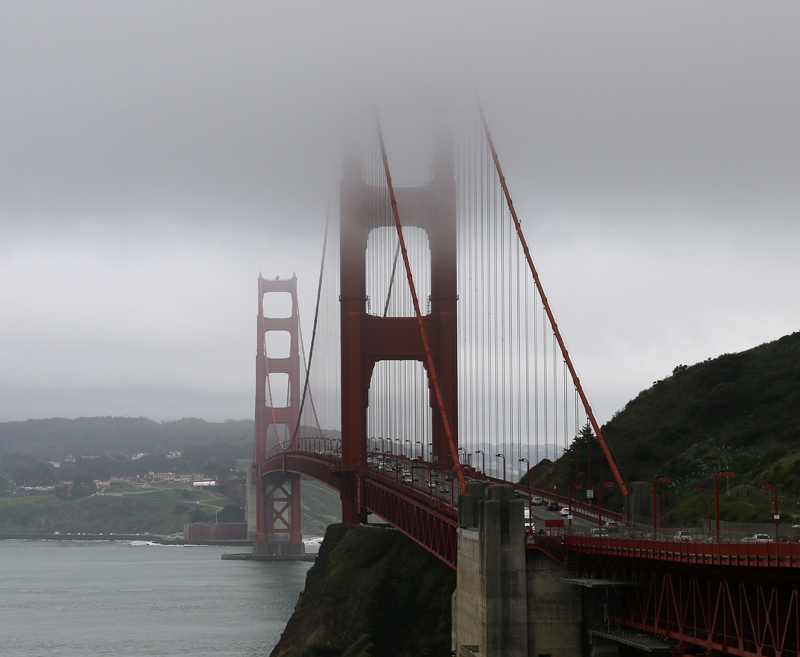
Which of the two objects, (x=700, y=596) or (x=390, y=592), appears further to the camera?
(x=390, y=592)

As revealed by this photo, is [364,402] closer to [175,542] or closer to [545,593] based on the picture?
[545,593]

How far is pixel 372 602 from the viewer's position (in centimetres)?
4984

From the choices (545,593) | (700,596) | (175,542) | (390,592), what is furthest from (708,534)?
(175,542)

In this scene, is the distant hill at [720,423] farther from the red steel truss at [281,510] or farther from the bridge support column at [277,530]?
the bridge support column at [277,530]

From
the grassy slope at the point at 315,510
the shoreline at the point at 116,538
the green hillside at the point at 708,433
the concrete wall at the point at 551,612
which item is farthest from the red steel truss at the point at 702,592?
the grassy slope at the point at 315,510

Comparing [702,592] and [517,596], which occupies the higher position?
A: [702,592]

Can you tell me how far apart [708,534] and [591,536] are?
164 inches

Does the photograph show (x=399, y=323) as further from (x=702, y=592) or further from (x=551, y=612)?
(x=702, y=592)

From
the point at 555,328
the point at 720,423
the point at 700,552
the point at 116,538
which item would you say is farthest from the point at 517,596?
the point at 116,538

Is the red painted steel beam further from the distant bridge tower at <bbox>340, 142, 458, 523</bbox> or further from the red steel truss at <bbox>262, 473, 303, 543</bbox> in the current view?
the red steel truss at <bbox>262, 473, 303, 543</bbox>

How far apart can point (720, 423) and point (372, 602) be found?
28531mm

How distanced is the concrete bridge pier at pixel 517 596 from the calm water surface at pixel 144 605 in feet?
114

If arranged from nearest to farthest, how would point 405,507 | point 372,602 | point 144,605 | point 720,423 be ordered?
point 405,507 < point 372,602 < point 720,423 < point 144,605

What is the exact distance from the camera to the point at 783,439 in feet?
203
